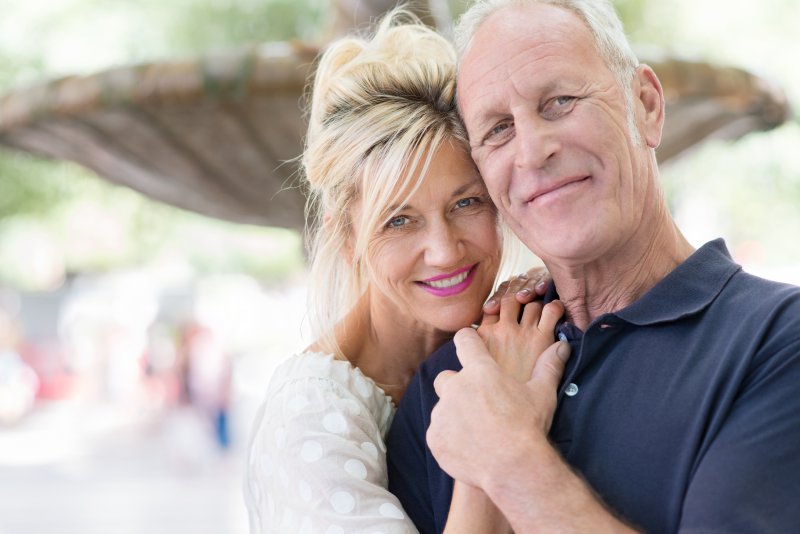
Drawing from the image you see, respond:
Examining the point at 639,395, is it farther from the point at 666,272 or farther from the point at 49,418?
the point at 49,418

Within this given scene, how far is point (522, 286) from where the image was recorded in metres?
2.30

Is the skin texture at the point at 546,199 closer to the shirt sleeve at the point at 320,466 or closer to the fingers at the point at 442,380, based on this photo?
the fingers at the point at 442,380

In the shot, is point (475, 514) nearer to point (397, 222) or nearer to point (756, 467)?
point (756, 467)

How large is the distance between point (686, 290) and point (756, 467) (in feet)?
1.46

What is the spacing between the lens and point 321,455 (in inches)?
79.7

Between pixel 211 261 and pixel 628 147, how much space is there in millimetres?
26961

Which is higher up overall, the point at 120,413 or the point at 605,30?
the point at 605,30

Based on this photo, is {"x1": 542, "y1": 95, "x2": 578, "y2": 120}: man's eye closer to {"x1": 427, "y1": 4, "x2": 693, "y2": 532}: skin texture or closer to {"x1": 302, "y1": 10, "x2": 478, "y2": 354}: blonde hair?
{"x1": 427, "y1": 4, "x2": 693, "y2": 532}: skin texture

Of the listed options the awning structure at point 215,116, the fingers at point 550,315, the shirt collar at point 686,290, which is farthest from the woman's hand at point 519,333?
the awning structure at point 215,116

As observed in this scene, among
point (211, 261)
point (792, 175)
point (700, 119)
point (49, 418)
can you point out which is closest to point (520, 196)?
point (700, 119)

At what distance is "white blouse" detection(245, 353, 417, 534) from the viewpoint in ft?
6.47

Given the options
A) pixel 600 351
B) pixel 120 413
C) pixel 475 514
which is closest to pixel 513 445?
pixel 475 514

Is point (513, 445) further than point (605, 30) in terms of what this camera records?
No

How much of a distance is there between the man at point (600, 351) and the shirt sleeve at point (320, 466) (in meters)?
0.12
